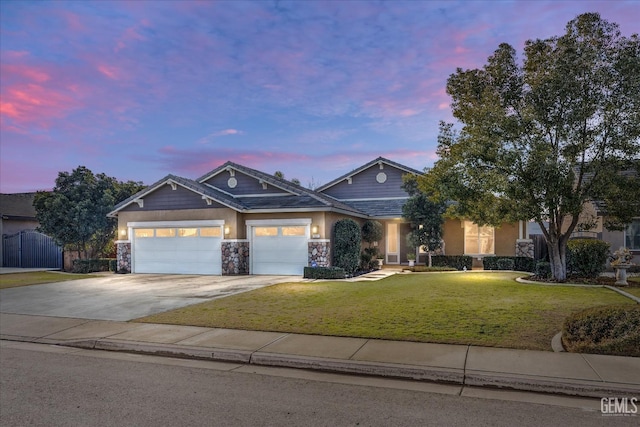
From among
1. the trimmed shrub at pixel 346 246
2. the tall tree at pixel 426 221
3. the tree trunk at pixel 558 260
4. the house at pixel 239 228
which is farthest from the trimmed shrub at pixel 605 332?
the tall tree at pixel 426 221

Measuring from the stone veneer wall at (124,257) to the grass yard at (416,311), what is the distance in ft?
37.8

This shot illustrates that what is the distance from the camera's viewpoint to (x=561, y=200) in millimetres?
13789

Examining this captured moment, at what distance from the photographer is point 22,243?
93.5 ft

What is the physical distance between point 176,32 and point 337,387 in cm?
1585

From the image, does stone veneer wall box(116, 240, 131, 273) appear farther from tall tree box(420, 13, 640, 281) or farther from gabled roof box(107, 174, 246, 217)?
tall tree box(420, 13, 640, 281)

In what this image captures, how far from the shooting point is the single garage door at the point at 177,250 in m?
21.0

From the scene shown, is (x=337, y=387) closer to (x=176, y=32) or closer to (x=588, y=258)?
(x=588, y=258)

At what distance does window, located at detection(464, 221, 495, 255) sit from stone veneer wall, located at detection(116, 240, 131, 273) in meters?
18.4

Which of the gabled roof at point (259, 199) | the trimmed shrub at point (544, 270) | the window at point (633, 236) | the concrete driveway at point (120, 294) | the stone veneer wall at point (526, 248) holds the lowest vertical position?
the concrete driveway at point (120, 294)

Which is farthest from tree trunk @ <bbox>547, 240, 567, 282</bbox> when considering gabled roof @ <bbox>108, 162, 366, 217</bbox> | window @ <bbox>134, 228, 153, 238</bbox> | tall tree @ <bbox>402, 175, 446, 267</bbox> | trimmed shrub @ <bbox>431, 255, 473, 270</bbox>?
window @ <bbox>134, 228, 153, 238</bbox>

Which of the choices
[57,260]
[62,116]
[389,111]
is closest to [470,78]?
[389,111]

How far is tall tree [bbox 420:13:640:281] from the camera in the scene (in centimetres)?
1348

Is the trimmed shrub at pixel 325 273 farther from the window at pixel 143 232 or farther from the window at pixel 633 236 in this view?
the window at pixel 633 236

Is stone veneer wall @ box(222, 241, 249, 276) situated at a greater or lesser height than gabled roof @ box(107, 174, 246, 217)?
lesser
